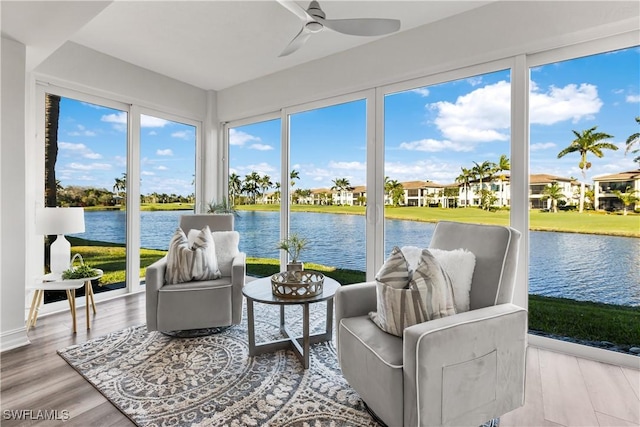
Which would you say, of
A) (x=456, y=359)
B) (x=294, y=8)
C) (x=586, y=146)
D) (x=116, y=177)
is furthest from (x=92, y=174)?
(x=586, y=146)

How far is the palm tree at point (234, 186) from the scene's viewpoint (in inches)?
185

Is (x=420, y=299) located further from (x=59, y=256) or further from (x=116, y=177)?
(x=116, y=177)

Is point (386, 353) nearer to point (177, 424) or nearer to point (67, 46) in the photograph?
point (177, 424)

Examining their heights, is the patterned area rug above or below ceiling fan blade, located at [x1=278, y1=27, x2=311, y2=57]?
below

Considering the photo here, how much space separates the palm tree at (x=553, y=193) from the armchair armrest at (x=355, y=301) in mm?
1695

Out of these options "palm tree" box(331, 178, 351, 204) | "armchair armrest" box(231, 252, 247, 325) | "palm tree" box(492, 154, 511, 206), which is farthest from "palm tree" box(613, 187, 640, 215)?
"armchair armrest" box(231, 252, 247, 325)

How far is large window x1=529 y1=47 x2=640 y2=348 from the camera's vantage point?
7.64 ft

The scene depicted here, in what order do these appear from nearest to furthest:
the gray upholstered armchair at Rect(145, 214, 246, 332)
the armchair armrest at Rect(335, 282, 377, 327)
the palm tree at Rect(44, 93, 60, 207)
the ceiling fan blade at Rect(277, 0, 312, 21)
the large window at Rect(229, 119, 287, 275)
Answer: the armchair armrest at Rect(335, 282, 377, 327)
the ceiling fan blade at Rect(277, 0, 312, 21)
the gray upholstered armchair at Rect(145, 214, 246, 332)
the palm tree at Rect(44, 93, 60, 207)
the large window at Rect(229, 119, 287, 275)

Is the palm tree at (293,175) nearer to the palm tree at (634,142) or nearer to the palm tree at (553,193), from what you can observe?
the palm tree at (553,193)

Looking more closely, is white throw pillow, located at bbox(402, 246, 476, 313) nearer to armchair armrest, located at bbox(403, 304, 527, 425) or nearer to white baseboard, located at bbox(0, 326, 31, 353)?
armchair armrest, located at bbox(403, 304, 527, 425)

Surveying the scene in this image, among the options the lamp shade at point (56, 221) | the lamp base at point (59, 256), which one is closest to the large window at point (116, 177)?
the lamp base at point (59, 256)

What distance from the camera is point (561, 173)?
8.39 feet

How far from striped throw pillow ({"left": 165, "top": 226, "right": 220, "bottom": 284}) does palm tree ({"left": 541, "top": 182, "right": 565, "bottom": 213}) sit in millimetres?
2782

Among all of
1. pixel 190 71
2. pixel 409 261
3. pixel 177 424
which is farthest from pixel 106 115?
pixel 409 261
